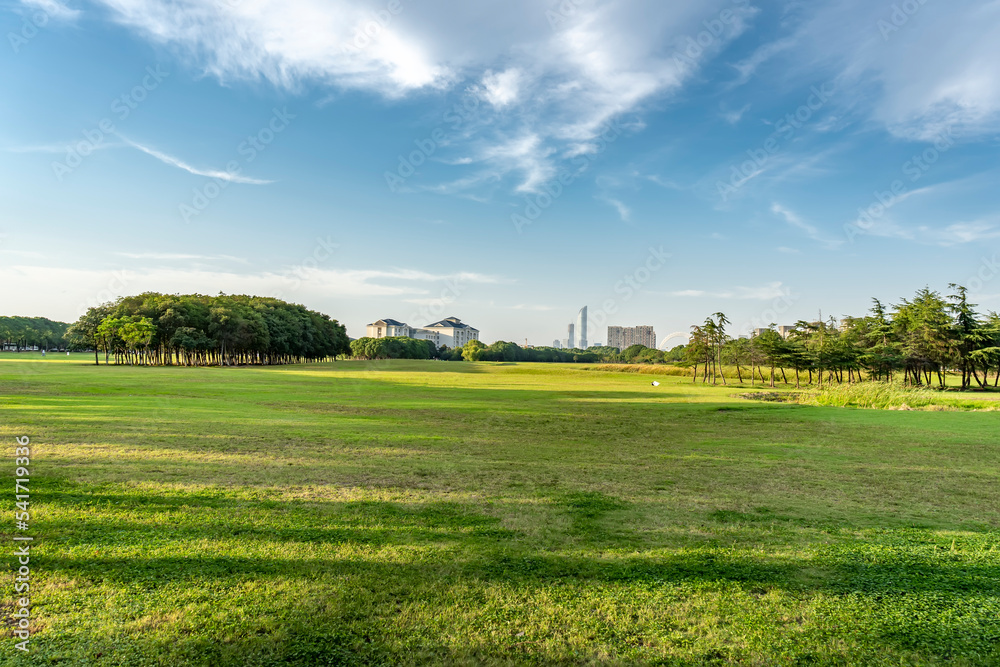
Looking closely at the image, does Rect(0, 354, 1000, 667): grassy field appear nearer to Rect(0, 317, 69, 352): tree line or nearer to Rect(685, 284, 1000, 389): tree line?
Rect(685, 284, 1000, 389): tree line

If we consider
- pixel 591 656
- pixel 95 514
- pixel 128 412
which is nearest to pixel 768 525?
pixel 591 656

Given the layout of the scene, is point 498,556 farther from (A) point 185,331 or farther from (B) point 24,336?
(B) point 24,336

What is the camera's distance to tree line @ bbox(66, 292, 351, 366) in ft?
235

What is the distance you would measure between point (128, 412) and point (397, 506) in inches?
610

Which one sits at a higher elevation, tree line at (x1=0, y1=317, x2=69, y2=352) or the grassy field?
tree line at (x1=0, y1=317, x2=69, y2=352)

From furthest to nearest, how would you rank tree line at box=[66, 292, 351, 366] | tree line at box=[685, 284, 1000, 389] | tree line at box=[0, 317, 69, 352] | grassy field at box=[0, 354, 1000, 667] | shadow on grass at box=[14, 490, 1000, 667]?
1. tree line at box=[0, 317, 69, 352]
2. tree line at box=[66, 292, 351, 366]
3. tree line at box=[685, 284, 1000, 389]
4. grassy field at box=[0, 354, 1000, 667]
5. shadow on grass at box=[14, 490, 1000, 667]

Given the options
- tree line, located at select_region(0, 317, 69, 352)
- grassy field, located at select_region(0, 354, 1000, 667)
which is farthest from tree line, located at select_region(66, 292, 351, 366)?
grassy field, located at select_region(0, 354, 1000, 667)

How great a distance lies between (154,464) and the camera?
9.55 m

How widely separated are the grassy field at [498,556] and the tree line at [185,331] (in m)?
70.4

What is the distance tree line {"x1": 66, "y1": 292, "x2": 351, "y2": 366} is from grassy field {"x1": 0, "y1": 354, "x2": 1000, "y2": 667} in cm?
7041

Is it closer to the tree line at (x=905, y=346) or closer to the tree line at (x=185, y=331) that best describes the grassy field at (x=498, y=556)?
the tree line at (x=905, y=346)

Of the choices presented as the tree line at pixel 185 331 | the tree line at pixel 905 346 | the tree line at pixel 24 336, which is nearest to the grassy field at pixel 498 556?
the tree line at pixel 905 346

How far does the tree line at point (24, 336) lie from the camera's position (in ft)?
411

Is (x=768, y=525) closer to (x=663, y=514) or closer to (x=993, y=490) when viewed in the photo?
(x=663, y=514)
